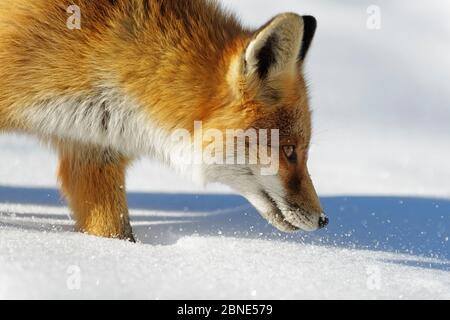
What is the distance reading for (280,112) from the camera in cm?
399

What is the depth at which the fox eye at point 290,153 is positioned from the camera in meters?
4.02

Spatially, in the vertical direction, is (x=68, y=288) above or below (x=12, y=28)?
below

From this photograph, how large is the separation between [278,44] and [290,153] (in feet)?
2.00

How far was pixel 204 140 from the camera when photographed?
3967 millimetres

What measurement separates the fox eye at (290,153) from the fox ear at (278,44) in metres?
0.41

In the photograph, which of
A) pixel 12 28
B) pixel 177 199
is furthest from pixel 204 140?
pixel 177 199
